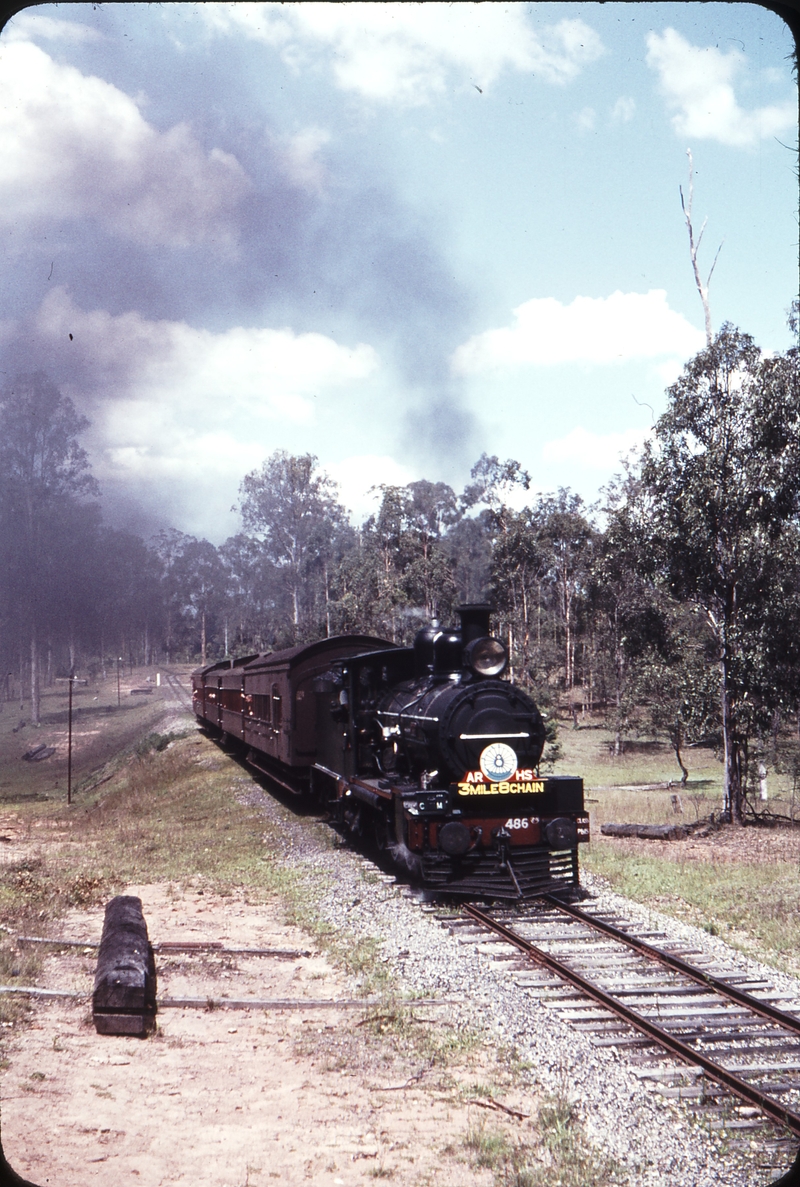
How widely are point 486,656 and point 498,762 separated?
128 cm

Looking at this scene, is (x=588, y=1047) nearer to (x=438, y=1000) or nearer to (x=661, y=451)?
(x=438, y=1000)

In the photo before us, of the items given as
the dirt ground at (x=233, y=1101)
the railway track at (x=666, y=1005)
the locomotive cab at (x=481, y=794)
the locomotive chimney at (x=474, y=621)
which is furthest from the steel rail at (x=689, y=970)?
the locomotive chimney at (x=474, y=621)

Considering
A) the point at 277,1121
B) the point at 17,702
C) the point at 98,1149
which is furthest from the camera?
the point at 17,702

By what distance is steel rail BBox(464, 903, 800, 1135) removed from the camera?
17.7 ft

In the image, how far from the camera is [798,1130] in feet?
16.9

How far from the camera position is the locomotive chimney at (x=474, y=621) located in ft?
37.9

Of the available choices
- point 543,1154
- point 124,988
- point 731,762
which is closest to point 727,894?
point 543,1154

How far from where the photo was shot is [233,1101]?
18.8 feet

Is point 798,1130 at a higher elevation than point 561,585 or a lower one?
lower

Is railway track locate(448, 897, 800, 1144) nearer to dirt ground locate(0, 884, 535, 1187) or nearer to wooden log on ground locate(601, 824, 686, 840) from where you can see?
dirt ground locate(0, 884, 535, 1187)

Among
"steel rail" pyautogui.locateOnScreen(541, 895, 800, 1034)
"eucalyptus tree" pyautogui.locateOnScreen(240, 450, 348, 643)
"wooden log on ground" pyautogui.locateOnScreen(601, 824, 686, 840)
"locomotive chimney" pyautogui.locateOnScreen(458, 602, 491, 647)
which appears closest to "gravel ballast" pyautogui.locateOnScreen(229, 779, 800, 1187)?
"steel rail" pyautogui.locateOnScreen(541, 895, 800, 1034)

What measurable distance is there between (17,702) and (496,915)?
51.6 metres

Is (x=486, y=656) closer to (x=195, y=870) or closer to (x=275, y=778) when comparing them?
(x=195, y=870)

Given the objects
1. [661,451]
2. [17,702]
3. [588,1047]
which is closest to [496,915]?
[588,1047]
